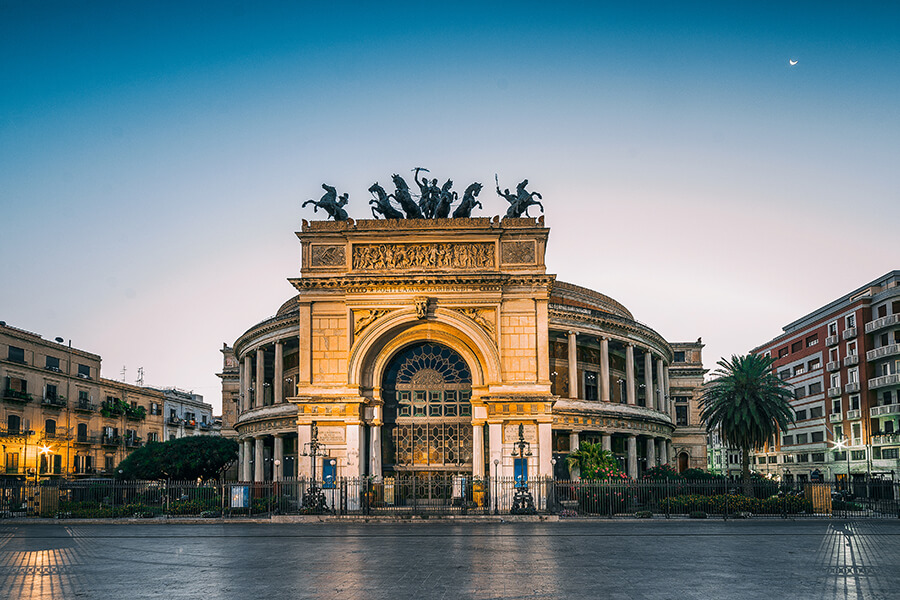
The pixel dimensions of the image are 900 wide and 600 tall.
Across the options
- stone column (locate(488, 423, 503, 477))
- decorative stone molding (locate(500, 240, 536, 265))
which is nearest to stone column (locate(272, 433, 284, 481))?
stone column (locate(488, 423, 503, 477))

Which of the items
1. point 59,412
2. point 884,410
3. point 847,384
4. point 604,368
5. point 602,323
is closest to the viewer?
point 602,323

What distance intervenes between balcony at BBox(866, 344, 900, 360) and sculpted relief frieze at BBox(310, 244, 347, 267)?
149 feet

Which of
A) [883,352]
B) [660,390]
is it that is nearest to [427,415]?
[660,390]

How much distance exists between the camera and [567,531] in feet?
99.4

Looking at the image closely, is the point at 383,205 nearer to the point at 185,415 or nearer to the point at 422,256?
the point at 422,256

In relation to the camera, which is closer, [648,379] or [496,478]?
[496,478]

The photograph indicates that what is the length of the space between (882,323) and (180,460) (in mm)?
56085

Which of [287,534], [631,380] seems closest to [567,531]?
Result: [287,534]

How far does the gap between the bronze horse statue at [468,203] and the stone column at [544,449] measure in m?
11.8

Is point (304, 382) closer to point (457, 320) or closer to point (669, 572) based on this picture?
point (457, 320)

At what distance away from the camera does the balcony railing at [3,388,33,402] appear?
6425 cm

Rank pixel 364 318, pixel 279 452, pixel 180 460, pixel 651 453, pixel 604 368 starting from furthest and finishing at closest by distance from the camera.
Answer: pixel 651 453 < pixel 180 460 < pixel 604 368 < pixel 279 452 < pixel 364 318

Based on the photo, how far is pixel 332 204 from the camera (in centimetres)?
4306

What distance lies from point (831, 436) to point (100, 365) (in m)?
70.1
